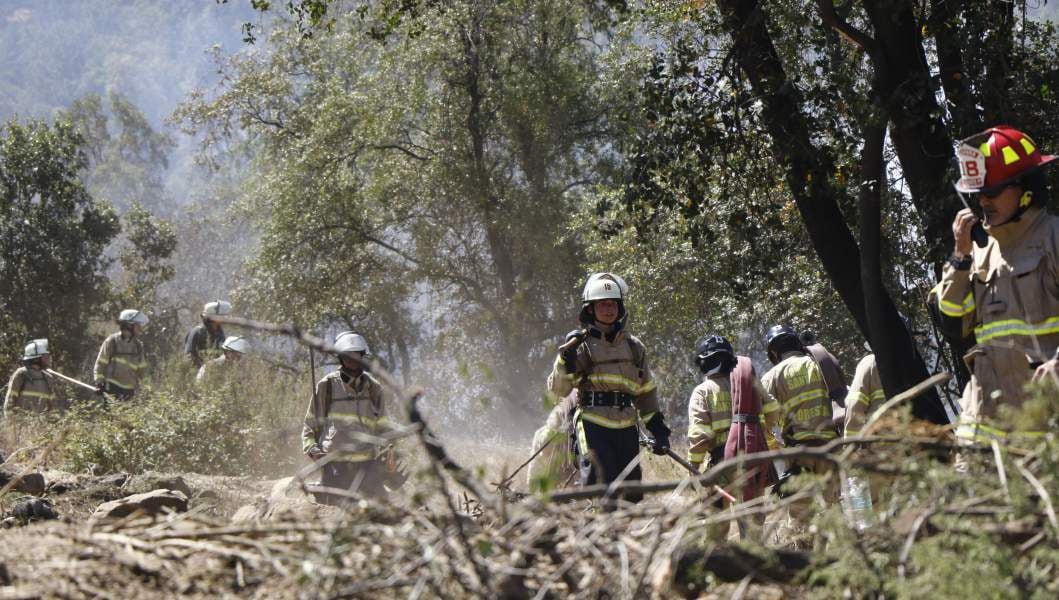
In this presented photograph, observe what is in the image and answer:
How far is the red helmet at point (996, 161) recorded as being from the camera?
4.69 m

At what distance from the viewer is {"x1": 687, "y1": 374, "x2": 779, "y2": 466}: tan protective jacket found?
8.00 meters

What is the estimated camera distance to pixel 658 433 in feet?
24.9

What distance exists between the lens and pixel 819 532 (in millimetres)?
3418

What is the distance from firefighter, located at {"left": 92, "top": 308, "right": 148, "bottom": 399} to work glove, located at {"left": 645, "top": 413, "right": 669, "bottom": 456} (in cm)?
942

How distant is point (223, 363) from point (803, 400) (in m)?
8.90

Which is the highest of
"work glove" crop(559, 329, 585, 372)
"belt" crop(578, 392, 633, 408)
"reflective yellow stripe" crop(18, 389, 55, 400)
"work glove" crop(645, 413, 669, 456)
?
"reflective yellow stripe" crop(18, 389, 55, 400)

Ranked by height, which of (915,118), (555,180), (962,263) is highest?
(555,180)

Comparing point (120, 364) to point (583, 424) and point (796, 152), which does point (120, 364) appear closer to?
point (583, 424)

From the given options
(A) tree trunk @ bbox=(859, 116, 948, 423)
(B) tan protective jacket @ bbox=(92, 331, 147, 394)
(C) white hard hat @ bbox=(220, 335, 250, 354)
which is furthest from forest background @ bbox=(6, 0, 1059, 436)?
(B) tan protective jacket @ bbox=(92, 331, 147, 394)

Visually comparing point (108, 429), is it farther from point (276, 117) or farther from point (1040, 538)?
point (276, 117)

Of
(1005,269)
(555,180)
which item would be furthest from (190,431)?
(555,180)

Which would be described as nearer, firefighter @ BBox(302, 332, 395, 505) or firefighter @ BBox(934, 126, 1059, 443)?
firefighter @ BBox(934, 126, 1059, 443)

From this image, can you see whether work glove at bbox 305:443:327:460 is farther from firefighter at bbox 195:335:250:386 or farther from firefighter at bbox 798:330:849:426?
firefighter at bbox 195:335:250:386

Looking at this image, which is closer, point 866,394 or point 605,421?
point 605,421
